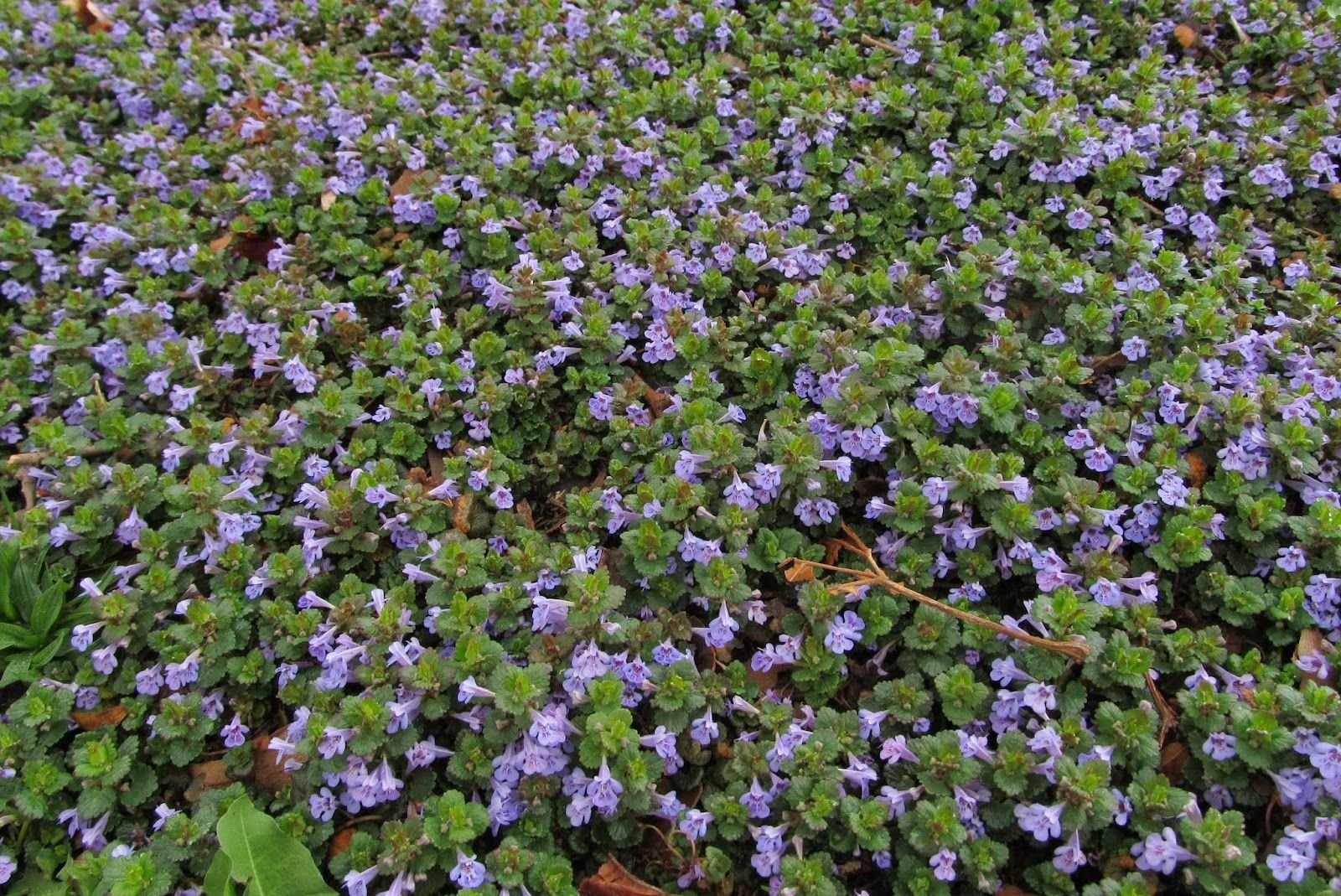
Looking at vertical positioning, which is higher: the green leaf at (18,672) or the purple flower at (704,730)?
the purple flower at (704,730)

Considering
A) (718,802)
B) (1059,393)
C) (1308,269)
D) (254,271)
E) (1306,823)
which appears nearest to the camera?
(1306,823)

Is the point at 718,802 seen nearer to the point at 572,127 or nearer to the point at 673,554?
the point at 673,554

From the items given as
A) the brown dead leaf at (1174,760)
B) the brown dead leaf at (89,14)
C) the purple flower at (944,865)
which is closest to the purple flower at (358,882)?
Answer: the purple flower at (944,865)

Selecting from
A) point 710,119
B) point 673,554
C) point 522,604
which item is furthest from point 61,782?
point 710,119

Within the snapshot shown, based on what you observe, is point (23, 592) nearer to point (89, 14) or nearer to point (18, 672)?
point (18, 672)

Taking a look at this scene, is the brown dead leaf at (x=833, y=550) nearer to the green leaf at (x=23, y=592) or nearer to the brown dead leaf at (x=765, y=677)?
the brown dead leaf at (x=765, y=677)

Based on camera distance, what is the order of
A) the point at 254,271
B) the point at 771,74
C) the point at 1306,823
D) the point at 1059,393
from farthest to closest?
the point at 771,74 → the point at 254,271 → the point at 1059,393 → the point at 1306,823
